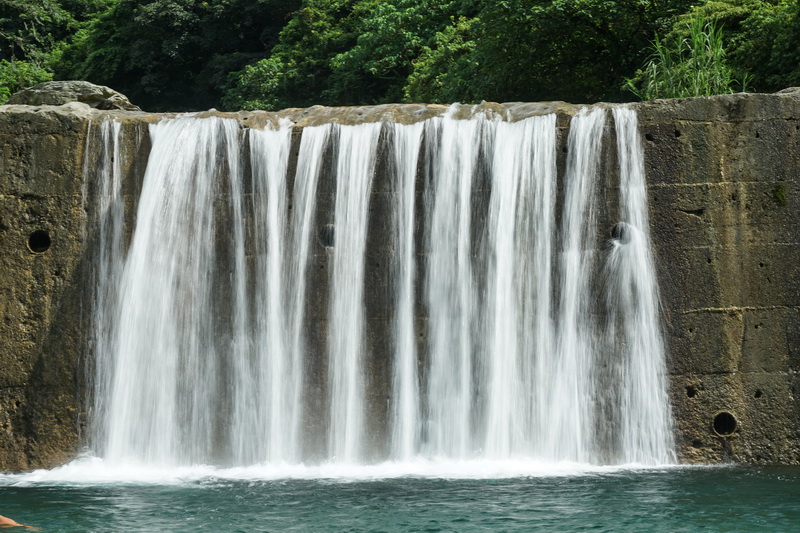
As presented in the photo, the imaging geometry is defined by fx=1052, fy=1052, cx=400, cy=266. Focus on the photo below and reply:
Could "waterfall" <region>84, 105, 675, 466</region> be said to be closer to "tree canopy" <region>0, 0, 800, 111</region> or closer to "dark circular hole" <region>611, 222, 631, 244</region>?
"dark circular hole" <region>611, 222, 631, 244</region>

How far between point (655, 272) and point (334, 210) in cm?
354

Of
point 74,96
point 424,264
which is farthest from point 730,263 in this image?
point 74,96

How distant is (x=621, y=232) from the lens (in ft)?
37.2

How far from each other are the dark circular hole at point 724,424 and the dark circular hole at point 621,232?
2059mm

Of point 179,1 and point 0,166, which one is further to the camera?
point 179,1

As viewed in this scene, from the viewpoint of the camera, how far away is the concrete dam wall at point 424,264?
11.0m

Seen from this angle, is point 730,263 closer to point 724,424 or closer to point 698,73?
point 724,424

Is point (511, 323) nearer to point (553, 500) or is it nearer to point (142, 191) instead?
point (553, 500)

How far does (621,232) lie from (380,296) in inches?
106

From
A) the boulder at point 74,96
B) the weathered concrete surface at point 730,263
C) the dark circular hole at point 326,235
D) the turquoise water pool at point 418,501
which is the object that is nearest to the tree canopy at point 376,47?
the weathered concrete surface at point 730,263

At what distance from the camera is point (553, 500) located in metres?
8.94

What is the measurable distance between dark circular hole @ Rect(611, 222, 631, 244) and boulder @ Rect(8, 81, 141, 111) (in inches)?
256

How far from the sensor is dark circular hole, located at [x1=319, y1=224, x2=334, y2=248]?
457 inches

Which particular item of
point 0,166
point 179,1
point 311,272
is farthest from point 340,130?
point 179,1
